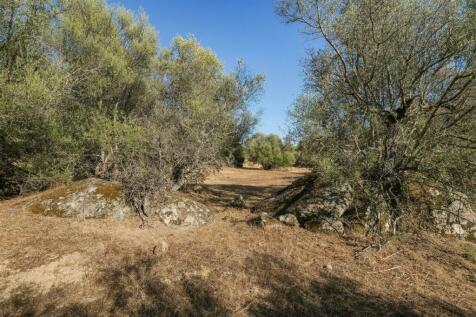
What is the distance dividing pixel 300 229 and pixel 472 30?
250 inches

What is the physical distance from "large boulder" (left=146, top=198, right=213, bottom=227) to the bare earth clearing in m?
0.57

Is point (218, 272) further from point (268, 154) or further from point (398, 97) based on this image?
point (268, 154)

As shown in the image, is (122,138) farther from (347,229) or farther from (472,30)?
(472,30)

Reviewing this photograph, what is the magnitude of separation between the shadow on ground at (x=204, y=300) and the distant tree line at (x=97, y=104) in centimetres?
384

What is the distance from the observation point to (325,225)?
24.4 feet

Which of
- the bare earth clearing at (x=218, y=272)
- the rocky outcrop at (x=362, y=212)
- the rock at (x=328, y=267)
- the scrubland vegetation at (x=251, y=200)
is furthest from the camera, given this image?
the rocky outcrop at (x=362, y=212)

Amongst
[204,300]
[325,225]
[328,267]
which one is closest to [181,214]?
[204,300]

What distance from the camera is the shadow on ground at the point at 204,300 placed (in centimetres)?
399

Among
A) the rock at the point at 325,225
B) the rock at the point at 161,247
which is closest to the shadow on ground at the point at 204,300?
the rock at the point at 161,247

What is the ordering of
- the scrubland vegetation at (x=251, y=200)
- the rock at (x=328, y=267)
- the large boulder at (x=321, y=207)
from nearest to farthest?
the scrubland vegetation at (x=251, y=200)
the rock at (x=328, y=267)
the large boulder at (x=321, y=207)

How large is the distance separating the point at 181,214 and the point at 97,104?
6.89 m

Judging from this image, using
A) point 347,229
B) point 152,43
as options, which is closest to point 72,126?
point 152,43

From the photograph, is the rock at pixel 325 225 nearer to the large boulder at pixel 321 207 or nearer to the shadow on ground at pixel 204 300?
the large boulder at pixel 321 207

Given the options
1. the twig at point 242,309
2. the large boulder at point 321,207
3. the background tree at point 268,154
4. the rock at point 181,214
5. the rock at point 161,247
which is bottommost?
the twig at point 242,309
